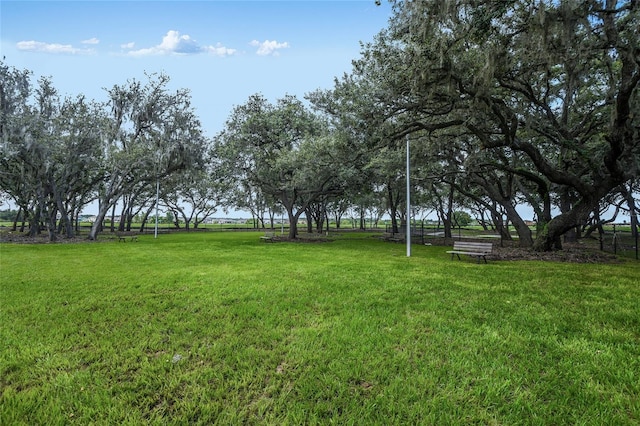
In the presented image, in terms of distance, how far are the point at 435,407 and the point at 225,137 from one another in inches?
873

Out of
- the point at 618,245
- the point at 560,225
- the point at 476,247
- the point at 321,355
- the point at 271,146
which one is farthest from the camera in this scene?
the point at 271,146

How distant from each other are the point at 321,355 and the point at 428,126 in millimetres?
9146

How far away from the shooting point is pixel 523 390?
2.97 m

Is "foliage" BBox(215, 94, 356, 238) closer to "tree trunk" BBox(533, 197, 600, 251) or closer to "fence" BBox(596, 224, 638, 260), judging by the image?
"tree trunk" BBox(533, 197, 600, 251)

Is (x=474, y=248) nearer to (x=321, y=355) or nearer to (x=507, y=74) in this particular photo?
(x=507, y=74)

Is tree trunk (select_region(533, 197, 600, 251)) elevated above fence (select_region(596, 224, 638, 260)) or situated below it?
above

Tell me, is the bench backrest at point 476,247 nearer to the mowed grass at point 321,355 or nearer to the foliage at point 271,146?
the mowed grass at point 321,355

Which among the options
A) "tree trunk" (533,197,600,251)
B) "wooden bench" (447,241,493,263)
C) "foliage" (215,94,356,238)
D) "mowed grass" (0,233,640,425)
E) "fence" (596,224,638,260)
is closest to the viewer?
"mowed grass" (0,233,640,425)

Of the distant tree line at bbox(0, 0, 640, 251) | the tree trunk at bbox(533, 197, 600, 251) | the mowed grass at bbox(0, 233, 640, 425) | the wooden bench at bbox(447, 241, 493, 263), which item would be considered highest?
the distant tree line at bbox(0, 0, 640, 251)

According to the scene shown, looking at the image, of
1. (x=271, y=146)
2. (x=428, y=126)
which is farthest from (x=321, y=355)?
(x=271, y=146)

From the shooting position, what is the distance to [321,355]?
358 centimetres

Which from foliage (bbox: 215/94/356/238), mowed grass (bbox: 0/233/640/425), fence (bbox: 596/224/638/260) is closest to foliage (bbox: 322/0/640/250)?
fence (bbox: 596/224/638/260)

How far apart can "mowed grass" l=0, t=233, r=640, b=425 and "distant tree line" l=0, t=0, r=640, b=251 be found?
5.80 meters

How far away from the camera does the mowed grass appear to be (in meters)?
2.73
